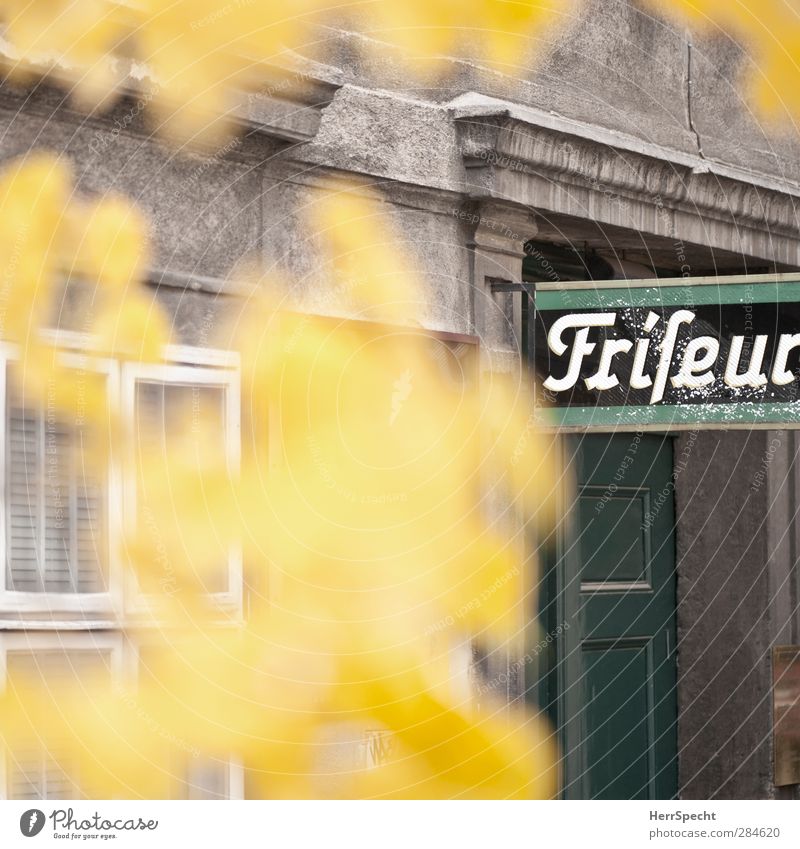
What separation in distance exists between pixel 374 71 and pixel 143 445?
1.52 m

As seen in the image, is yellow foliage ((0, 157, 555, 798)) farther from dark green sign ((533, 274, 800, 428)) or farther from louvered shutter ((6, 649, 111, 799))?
dark green sign ((533, 274, 800, 428))

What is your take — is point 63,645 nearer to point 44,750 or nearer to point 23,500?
point 44,750

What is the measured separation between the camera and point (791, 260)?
6973mm

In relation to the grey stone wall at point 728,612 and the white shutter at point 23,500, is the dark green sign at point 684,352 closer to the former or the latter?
the white shutter at point 23,500

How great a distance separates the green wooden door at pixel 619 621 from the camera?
20.6 ft

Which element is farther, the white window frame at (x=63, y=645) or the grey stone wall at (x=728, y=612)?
the grey stone wall at (x=728, y=612)

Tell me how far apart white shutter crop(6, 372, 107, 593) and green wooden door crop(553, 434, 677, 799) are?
2385mm

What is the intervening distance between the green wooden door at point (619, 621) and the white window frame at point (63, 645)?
227cm

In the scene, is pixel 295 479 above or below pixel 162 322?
below

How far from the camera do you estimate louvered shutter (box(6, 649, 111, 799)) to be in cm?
410

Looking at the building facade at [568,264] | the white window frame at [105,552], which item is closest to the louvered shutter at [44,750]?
the building facade at [568,264]

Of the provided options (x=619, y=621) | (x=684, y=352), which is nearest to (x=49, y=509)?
(x=684, y=352)
